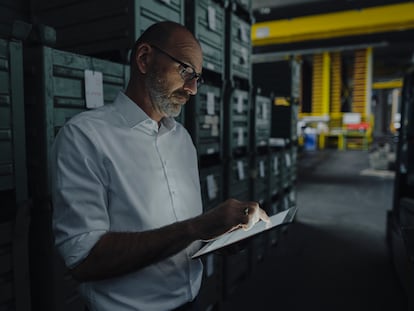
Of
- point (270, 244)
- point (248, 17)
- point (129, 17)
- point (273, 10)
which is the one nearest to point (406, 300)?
point (270, 244)

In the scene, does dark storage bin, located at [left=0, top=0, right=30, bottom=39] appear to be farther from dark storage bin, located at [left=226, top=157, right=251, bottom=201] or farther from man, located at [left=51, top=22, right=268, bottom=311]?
dark storage bin, located at [left=226, top=157, right=251, bottom=201]

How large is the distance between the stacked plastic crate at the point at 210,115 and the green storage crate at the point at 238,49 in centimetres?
10

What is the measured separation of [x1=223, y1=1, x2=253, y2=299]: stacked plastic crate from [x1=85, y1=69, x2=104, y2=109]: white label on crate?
122 centimetres

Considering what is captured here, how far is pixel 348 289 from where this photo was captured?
2.88m

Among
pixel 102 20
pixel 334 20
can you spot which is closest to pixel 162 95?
pixel 102 20

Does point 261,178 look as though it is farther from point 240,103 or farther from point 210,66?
point 210,66

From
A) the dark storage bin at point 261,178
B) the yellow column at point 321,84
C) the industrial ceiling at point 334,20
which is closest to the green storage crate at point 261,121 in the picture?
the dark storage bin at point 261,178

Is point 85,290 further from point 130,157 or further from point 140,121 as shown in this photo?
point 140,121

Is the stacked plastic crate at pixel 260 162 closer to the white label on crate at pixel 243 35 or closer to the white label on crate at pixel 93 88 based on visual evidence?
the white label on crate at pixel 243 35

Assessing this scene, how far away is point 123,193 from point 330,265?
9.68ft

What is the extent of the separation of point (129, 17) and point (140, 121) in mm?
815

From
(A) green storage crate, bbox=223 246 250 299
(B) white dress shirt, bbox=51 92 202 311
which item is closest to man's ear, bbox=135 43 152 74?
(B) white dress shirt, bbox=51 92 202 311

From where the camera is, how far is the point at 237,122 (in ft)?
8.98

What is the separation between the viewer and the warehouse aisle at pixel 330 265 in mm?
2668
